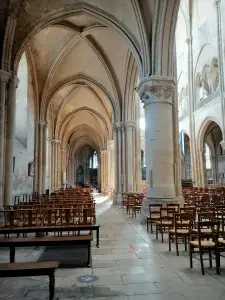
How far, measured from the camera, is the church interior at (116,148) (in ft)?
14.0

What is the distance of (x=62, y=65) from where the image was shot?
19.7 m

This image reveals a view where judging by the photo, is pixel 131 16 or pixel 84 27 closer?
pixel 131 16

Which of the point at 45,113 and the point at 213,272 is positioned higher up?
the point at 45,113

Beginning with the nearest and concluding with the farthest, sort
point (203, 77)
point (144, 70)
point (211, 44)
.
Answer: point (144, 70) → point (211, 44) → point (203, 77)

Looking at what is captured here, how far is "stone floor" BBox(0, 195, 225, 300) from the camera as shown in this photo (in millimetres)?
3549

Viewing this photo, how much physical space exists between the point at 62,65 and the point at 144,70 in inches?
392

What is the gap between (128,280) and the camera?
13.4ft

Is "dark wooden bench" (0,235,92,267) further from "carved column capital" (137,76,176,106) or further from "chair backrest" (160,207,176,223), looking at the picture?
"carved column capital" (137,76,176,106)

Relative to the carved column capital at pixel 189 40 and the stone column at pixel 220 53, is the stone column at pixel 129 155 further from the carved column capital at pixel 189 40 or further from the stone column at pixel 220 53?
the carved column capital at pixel 189 40

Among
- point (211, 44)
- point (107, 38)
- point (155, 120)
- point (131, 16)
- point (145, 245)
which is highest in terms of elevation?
point (211, 44)

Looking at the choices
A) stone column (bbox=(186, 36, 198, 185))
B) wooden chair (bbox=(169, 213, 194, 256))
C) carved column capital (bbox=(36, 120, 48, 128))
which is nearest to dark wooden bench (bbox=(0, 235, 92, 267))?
wooden chair (bbox=(169, 213, 194, 256))

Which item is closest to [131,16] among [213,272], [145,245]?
[145,245]

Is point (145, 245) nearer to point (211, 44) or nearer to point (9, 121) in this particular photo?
point (9, 121)

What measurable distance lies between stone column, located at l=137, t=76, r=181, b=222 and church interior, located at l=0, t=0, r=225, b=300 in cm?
4
